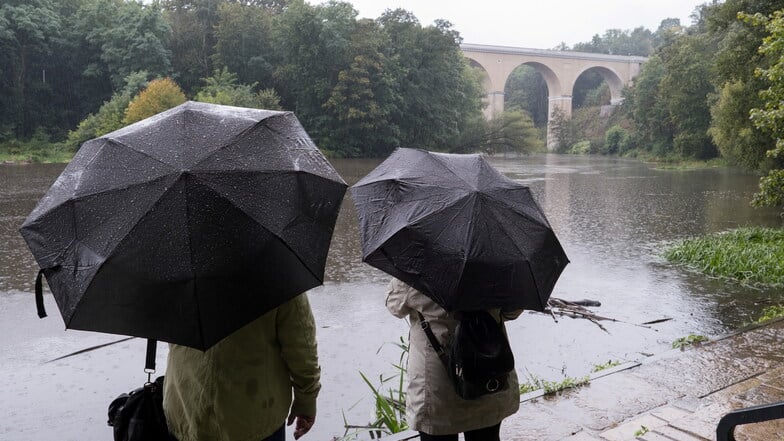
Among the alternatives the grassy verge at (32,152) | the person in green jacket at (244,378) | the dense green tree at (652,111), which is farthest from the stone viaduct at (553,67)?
the person in green jacket at (244,378)

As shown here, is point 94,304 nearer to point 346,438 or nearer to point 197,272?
point 197,272

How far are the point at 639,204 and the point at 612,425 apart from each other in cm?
1183

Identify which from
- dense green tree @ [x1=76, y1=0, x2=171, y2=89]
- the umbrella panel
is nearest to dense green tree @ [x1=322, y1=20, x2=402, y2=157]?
dense green tree @ [x1=76, y1=0, x2=171, y2=89]

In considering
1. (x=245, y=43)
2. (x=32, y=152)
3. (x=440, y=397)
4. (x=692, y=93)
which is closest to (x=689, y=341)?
(x=440, y=397)

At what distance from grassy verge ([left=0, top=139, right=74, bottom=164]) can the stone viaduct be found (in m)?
31.8

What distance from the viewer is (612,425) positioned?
3.02 m

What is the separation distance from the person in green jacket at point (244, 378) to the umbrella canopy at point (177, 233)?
0.16 m

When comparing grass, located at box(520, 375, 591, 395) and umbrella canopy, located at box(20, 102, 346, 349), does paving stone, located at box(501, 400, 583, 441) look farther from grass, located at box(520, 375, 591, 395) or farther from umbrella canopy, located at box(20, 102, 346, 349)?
umbrella canopy, located at box(20, 102, 346, 349)

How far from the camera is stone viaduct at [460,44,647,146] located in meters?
51.0

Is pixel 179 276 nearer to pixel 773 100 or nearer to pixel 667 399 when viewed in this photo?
pixel 667 399

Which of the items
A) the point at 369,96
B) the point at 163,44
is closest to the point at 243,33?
the point at 163,44

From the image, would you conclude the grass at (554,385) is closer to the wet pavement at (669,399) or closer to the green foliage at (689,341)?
the wet pavement at (669,399)

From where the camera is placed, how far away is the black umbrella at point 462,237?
1900 mm

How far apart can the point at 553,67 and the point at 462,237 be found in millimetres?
56290
